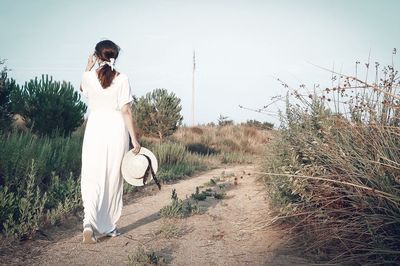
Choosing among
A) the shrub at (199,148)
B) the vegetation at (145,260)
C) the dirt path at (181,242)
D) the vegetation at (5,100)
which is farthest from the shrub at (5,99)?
the shrub at (199,148)

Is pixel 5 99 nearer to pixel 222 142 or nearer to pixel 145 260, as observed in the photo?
pixel 145 260

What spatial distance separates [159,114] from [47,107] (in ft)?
23.6

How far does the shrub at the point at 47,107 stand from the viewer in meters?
12.5

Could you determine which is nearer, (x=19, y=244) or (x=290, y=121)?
(x=19, y=244)

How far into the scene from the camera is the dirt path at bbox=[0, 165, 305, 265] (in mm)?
4309

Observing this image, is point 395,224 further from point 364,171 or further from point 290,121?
point 290,121

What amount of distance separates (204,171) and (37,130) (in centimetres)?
535

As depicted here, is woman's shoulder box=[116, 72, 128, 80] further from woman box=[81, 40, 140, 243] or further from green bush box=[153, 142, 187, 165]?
green bush box=[153, 142, 187, 165]

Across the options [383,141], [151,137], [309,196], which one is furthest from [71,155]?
[151,137]

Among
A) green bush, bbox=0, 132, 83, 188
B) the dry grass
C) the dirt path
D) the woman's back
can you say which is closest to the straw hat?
the woman's back

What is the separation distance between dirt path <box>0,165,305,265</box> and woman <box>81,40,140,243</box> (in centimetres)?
45

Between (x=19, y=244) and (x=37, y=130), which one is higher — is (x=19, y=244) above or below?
below

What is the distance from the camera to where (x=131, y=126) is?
17.1 ft

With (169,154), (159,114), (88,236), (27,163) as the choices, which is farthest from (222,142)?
(88,236)
